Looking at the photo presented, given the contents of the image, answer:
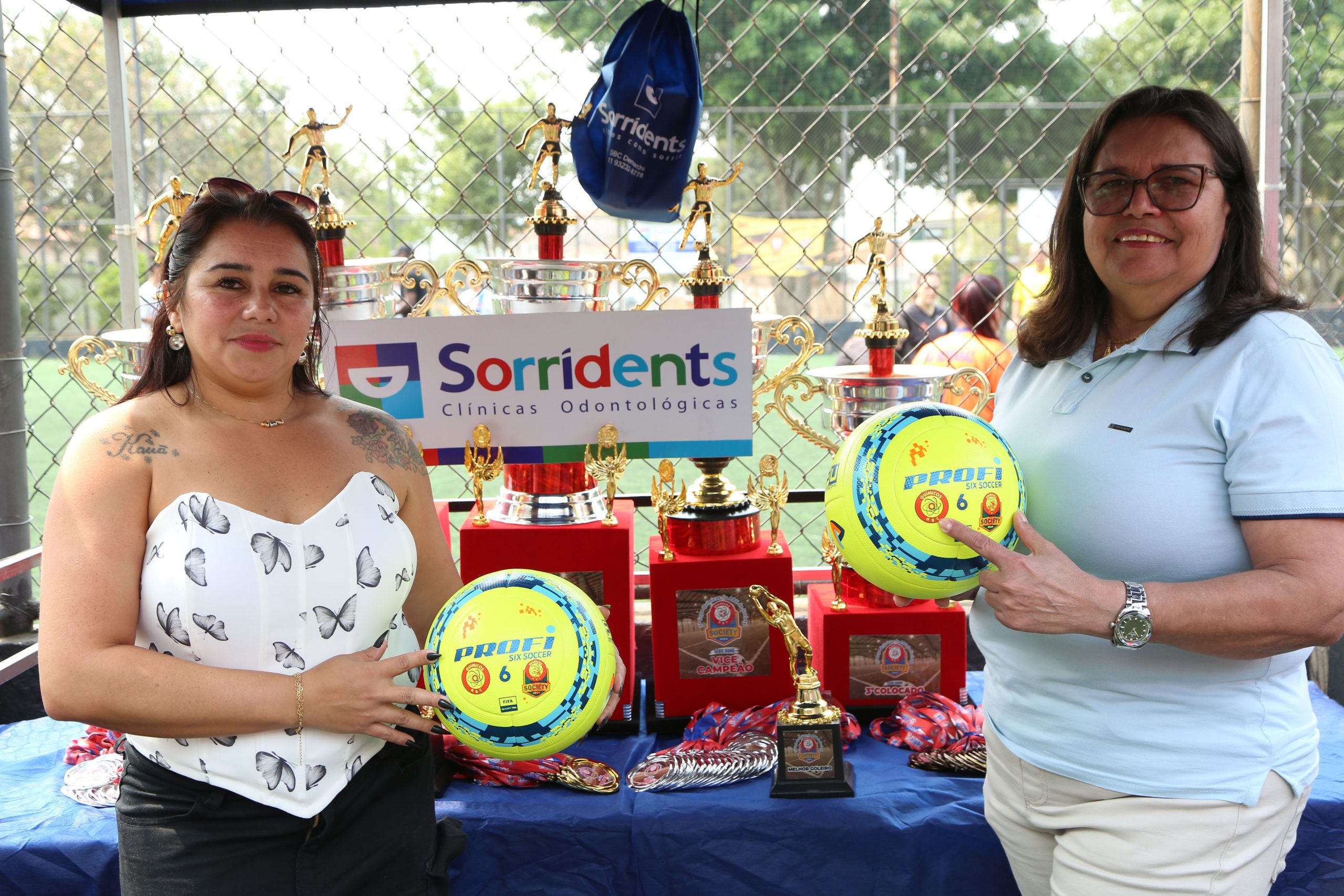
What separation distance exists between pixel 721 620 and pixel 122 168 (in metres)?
1.91

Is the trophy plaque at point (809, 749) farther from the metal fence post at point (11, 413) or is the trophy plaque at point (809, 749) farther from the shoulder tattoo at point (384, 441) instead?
the metal fence post at point (11, 413)

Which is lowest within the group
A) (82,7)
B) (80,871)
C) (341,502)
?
(80,871)

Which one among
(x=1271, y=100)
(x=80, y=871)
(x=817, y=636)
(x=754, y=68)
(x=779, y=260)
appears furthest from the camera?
(x=779, y=260)

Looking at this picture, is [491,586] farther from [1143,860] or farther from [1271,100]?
[1271,100]

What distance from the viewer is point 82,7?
236 cm

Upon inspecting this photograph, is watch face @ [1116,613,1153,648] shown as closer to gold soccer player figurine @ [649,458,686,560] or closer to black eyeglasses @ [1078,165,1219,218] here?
black eyeglasses @ [1078,165,1219,218]

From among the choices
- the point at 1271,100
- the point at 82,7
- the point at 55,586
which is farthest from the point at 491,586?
the point at 1271,100

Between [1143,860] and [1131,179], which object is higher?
[1131,179]

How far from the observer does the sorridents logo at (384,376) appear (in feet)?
6.93

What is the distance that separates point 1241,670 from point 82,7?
9.02ft

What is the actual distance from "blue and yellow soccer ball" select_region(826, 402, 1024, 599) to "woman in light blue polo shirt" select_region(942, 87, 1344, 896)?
2.5 inches

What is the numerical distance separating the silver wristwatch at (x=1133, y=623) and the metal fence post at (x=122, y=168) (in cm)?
243

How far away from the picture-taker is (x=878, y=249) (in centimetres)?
229

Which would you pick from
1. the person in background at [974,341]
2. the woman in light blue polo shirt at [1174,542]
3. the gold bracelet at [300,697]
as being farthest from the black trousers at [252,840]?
the person in background at [974,341]
